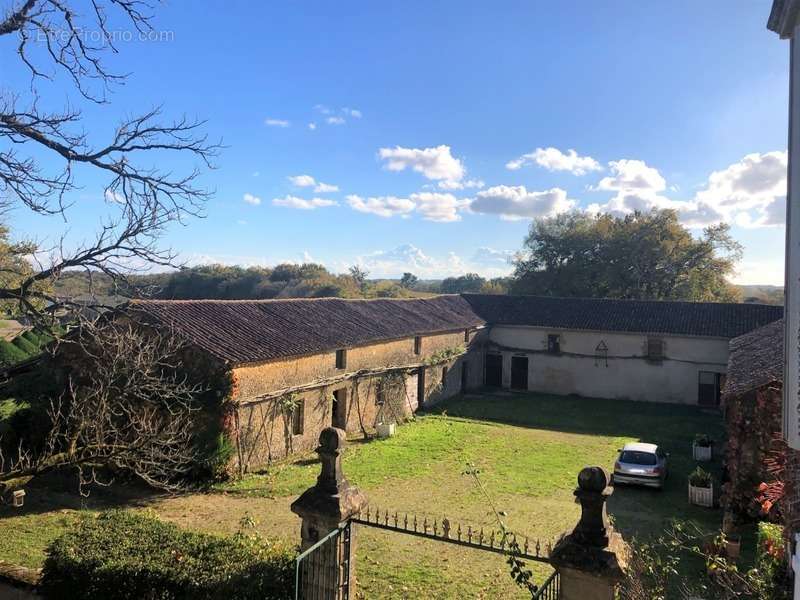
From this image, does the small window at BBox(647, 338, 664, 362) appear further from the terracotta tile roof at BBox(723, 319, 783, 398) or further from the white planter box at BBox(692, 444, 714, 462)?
the white planter box at BBox(692, 444, 714, 462)

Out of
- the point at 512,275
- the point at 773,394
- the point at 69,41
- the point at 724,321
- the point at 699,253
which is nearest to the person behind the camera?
the point at 69,41

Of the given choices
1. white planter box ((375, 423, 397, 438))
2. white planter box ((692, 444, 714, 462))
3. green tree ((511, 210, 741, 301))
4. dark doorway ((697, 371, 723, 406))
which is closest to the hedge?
white planter box ((375, 423, 397, 438))

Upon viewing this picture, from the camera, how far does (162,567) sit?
7355mm

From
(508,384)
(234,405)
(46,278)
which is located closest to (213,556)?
(46,278)

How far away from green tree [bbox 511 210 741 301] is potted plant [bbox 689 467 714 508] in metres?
29.1

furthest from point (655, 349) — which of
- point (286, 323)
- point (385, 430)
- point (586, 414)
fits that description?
point (286, 323)

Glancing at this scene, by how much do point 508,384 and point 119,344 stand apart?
2691cm

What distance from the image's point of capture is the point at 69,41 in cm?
702

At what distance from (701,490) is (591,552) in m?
11.5

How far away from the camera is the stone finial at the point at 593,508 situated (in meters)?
5.39

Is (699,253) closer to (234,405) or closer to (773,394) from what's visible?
(773,394)

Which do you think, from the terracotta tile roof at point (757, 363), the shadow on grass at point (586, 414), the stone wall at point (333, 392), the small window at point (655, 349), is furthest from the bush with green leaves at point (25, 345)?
the small window at point (655, 349)

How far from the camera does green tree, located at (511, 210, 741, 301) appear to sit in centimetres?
4122

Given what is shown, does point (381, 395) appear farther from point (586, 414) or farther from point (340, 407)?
point (586, 414)
